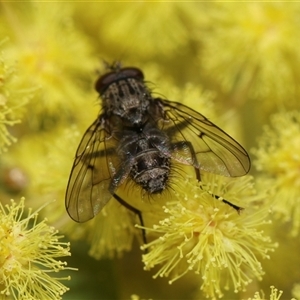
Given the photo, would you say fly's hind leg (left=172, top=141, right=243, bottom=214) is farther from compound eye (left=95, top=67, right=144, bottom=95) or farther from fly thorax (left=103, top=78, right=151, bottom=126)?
compound eye (left=95, top=67, right=144, bottom=95)

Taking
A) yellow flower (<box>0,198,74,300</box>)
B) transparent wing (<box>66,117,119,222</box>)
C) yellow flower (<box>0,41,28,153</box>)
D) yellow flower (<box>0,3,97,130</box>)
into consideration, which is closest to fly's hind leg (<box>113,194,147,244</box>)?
transparent wing (<box>66,117,119,222</box>)

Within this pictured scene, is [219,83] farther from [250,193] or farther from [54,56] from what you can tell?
[250,193]

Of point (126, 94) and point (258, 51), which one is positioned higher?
point (258, 51)

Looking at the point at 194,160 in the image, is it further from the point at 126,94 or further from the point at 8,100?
the point at 8,100

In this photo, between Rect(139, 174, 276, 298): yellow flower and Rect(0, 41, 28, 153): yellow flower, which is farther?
Rect(0, 41, 28, 153): yellow flower

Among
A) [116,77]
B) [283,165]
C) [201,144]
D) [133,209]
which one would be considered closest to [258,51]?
[283,165]

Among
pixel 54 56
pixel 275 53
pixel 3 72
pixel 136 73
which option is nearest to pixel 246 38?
pixel 275 53

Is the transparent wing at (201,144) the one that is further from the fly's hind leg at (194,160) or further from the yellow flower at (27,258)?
the yellow flower at (27,258)
